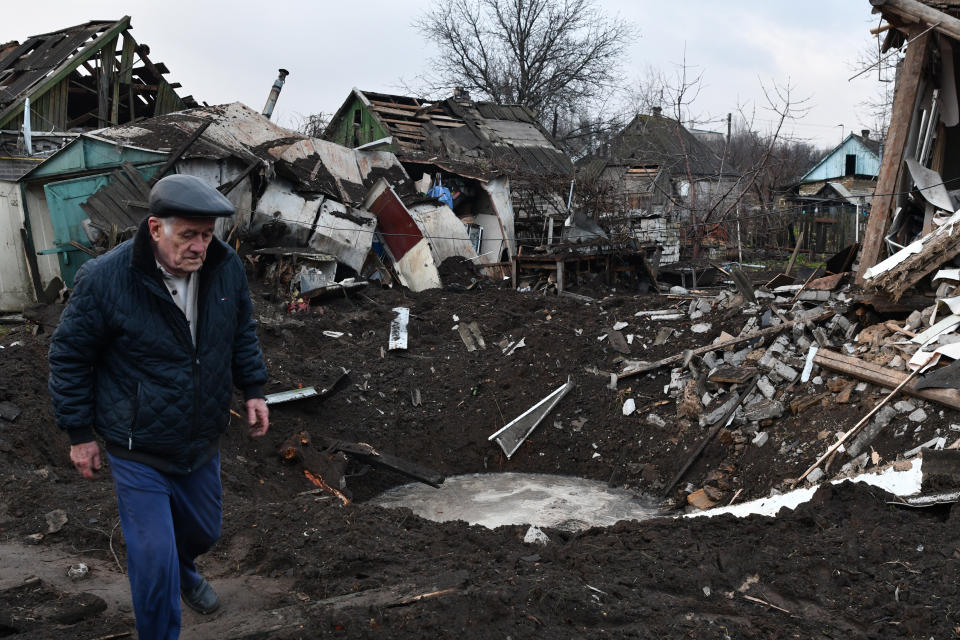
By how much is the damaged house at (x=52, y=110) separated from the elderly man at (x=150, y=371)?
378 inches

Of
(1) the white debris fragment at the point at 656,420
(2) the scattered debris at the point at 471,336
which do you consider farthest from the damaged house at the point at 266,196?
(1) the white debris fragment at the point at 656,420

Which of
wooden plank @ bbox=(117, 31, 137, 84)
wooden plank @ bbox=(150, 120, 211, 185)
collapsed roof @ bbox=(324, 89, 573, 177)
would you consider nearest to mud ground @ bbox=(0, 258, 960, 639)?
wooden plank @ bbox=(150, 120, 211, 185)

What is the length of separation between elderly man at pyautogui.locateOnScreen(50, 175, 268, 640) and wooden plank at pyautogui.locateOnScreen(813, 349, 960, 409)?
543 cm

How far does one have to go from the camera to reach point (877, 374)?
20.8 feet

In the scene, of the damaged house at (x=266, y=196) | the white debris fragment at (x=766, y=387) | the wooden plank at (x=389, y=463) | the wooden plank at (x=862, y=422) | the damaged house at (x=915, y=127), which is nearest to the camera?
the wooden plank at (x=862, y=422)

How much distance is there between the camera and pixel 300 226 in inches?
501

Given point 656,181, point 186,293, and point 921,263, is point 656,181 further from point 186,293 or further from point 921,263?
point 186,293

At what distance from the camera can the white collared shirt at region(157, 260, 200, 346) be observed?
8.52 feet

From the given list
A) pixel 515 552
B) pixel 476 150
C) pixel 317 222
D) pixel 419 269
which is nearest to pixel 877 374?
pixel 515 552

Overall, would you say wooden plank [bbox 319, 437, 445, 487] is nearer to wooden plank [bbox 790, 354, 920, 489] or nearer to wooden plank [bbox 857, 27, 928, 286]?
wooden plank [bbox 790, 354, 920, 489]

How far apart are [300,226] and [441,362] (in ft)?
14.8

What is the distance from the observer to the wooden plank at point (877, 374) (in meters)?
5.59

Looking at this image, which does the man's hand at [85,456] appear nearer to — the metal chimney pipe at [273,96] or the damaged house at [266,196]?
the damaged house at [266,196]

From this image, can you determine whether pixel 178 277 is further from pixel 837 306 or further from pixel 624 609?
pixel 837 306
